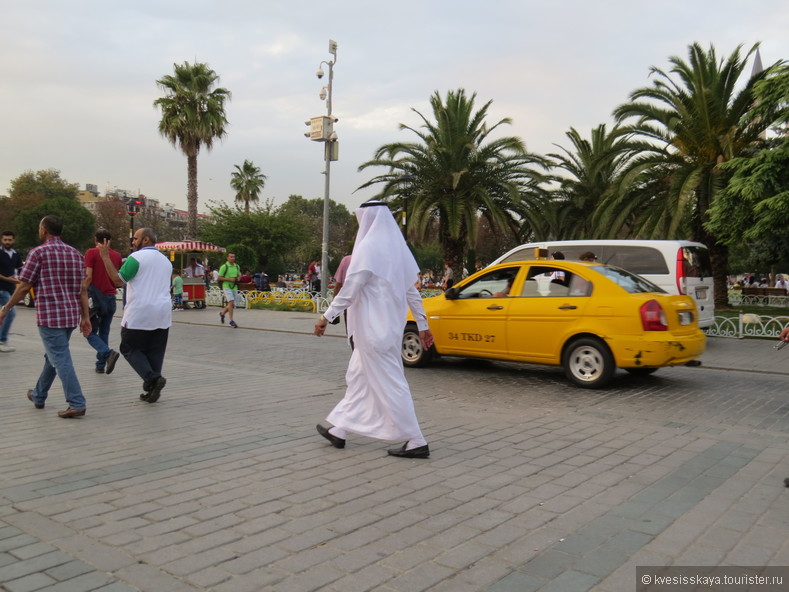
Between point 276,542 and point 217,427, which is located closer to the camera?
point 276,542

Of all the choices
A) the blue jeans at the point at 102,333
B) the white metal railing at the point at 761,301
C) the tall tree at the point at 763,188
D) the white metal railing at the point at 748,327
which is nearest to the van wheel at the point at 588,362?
the blue jeans at the point at 102,333

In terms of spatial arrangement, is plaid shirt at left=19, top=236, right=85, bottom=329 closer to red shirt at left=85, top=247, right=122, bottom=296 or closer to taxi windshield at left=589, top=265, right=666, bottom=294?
red shirt at left=85, top=247, right=122, bottom=296

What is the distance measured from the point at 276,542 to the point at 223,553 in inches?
10.5

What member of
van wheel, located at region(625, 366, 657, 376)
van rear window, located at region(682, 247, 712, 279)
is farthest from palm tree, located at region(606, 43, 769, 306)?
van wheel, located at region(625, 366, 657, 376)

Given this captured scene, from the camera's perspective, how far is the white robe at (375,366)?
487 centimetres

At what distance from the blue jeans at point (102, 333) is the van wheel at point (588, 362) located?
5971 millimetres

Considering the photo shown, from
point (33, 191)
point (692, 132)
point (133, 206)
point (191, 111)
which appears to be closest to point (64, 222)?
point (33, 191)

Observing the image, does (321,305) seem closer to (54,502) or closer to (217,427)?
(217,427)

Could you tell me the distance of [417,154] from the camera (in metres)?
25.1

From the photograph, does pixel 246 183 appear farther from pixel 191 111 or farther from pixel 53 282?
pixel 53 282

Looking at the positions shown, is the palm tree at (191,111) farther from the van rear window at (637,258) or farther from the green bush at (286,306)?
the van rear window at (637,258)

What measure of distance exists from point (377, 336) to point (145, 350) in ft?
10.7

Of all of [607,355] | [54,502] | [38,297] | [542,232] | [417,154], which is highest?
[417,154]

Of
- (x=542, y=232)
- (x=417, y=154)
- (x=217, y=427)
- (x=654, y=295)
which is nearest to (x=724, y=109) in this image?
(x=542, y=232)
